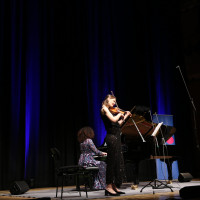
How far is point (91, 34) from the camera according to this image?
9000mm

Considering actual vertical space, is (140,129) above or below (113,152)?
above

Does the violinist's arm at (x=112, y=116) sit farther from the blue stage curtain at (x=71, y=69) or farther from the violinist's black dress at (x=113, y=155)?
the blue stage curtain at (x=71, y=69)

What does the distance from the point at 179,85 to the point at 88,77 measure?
3393 millimetres

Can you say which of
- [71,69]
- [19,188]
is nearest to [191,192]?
[19,188]

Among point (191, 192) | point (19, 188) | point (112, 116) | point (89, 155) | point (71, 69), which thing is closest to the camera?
point (191, 192)

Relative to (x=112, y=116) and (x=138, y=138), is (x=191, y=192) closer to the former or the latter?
(x=112, y=116)

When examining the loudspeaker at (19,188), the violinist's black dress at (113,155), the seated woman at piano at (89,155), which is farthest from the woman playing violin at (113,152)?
the loudspeaker at (19,188)

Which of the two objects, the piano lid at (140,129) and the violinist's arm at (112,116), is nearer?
the violinist's arm at (112,116)

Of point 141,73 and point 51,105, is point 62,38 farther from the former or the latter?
point 141,73

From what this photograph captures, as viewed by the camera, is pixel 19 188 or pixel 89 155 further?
pixel 89 155

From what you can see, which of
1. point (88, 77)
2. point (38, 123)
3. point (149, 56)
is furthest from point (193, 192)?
point (149, 56)

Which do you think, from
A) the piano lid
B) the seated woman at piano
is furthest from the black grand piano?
the seated woman at piano

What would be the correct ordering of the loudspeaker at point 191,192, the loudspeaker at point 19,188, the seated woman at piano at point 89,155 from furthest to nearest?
the seated woman at piano at point 89,155 < the loudspeaker at point 19,188 < the loudspeaker at point 191,192

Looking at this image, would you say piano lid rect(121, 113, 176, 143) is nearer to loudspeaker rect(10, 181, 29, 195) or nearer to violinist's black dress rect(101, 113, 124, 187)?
A: violinist's black dress rect(101, 113, 124, 187)
